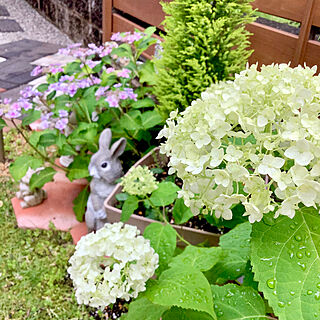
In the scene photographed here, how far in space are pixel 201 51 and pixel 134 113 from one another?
64cm

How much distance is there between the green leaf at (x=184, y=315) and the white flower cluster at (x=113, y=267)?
0.10 meters

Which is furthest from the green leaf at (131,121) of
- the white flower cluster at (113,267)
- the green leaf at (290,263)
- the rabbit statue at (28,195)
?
the green leaf at (290,263)

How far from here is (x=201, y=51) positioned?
7.15 ft

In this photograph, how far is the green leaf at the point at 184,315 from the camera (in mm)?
1065

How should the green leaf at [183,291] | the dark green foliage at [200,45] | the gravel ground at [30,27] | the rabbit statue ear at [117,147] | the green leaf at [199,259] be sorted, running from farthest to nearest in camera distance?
the gravel ground at [30,27], the rabbit statue ear at [117,147], the dark green foliage at [200,45], the green leaf at [199,259], the green leaf at [183,291]

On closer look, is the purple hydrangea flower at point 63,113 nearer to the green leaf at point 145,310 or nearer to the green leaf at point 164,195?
the green leaf at point 164,195

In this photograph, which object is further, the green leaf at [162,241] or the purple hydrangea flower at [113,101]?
the purple hydrangea flower at [113,101]

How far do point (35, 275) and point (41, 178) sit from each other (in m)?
0.61

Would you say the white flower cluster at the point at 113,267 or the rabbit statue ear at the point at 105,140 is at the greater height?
the white flower cluster at the point at 113,267

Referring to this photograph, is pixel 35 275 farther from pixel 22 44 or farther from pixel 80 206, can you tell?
pixel 22 44

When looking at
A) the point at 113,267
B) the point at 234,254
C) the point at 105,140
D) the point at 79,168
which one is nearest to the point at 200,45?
the point at 105,140

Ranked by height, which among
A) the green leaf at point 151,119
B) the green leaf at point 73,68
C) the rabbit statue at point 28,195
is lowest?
the rabbit statue at point 28,195

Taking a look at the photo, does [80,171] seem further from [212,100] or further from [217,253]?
[212,100]

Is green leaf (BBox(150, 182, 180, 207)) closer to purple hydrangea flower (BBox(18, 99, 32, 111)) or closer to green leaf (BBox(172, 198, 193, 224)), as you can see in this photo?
green leaf (BBox(172, 198, 193, 224))
